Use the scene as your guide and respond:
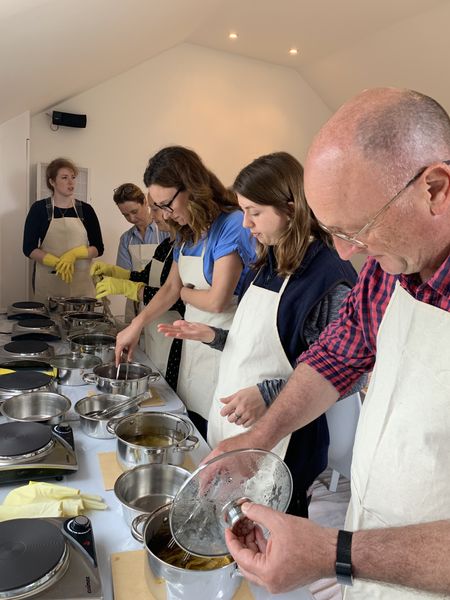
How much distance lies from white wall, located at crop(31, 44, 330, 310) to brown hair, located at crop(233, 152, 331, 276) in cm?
290

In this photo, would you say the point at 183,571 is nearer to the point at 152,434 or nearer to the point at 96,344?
the point at 152,434

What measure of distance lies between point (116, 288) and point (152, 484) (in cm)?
147

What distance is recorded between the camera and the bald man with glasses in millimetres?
591

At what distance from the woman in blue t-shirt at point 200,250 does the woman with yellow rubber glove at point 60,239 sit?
1392 mm

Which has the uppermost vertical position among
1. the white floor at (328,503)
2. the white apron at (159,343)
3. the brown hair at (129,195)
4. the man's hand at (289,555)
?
the brown hair at (129,195)

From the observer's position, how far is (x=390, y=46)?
3.66 m

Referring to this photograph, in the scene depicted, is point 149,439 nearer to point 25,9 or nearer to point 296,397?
point 296,397

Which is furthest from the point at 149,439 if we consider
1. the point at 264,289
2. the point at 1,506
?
the point at 264,289

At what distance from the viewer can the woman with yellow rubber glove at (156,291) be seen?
6.78ft

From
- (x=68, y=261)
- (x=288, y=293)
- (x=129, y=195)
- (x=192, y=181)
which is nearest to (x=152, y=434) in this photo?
(x=288, y=293)

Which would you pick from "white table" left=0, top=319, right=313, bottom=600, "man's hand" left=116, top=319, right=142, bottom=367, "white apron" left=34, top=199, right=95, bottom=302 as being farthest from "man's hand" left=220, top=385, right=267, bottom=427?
"white apron" left=34, top=199, right=95, bottom=302

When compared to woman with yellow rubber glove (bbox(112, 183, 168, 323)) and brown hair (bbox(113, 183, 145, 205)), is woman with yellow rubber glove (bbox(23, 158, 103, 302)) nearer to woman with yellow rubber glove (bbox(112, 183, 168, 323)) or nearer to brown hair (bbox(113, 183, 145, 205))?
woman with yellow rubber glove (bbox(112, 183, 168, 323))

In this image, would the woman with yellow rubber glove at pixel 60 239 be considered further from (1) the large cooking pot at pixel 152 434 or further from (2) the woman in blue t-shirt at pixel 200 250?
(1) the large cooking pot at pixel 152 434

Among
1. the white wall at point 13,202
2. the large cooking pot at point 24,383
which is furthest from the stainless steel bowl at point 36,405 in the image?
the white wall at point 13,202
